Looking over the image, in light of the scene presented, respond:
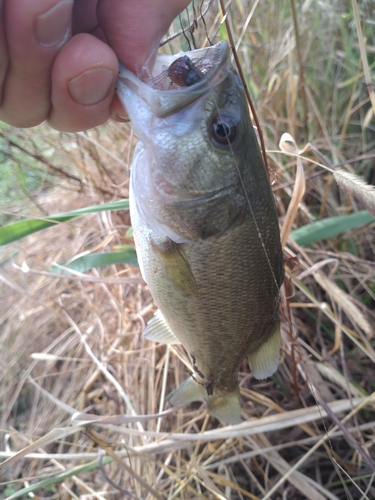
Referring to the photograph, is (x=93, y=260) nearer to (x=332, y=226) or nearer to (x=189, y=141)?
(x=189, y=141)

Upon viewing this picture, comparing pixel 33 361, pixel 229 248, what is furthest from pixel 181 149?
pixel 33 361

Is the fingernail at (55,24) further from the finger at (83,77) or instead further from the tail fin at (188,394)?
the tail fin at (188,394)

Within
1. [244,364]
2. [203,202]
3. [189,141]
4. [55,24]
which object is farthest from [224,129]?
[244,364]

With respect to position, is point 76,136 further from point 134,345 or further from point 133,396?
point 133,396

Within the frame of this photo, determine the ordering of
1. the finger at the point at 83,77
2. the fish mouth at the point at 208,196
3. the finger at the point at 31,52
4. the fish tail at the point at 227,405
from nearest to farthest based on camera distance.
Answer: the finger at the point at 31,52 < the finger at the point at 83,77 < the fish mouth at the point at 208,196 < the fish tail at the point at 227,405

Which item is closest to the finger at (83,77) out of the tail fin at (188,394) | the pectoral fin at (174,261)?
the pectoral fin at (174,261)

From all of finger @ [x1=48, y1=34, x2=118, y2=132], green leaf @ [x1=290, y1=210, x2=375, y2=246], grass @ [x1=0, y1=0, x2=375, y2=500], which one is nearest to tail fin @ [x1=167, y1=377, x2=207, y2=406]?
grass @ [x1=0, y1=0, x2=375, y2=500]

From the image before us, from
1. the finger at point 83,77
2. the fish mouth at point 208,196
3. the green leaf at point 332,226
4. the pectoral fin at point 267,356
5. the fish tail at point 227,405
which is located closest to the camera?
the finger at point 83,77
